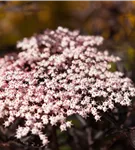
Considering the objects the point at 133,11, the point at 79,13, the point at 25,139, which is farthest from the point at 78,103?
the point at 79,13

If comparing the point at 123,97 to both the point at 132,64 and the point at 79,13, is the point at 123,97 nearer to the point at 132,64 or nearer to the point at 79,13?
the point at 132,64

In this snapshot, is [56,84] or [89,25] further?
[89,25]

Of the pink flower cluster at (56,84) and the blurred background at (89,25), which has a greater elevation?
the blurred background at (89,25)

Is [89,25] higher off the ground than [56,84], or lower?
higher

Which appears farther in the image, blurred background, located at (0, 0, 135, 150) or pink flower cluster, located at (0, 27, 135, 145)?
blurred background, located at (0, 0, 135, 150)
